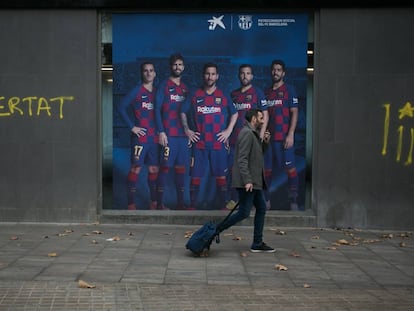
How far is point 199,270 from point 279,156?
3387 mm

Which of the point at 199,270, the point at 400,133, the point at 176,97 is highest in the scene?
the point at 176,97

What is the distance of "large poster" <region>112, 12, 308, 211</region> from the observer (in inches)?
373

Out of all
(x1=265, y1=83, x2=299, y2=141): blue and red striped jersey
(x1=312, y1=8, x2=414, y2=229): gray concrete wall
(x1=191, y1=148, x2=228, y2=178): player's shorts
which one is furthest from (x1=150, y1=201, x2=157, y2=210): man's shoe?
(x1=312, y1=8, x2=414, y2=229): gray concrete wall

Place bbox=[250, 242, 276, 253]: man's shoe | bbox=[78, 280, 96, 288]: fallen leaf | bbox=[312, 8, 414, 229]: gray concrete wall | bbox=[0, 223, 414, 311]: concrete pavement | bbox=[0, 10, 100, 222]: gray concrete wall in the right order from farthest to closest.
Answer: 1. bbox=[0, 10, 100, 222]: gray concrete wall
2. bbox=[312, 8, 414, 229]: gray concrete wall
3. bbox=[250, 242, 276, 253]: man's shoe
4. bbox=[78, 280, 96, 288]: fallen leaf
5. bbox=[0, 223, 414, 311]: concrete pavement

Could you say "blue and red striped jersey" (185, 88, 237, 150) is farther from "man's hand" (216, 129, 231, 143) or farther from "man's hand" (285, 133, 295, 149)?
"man's hand" (285, 133, 295, 149)

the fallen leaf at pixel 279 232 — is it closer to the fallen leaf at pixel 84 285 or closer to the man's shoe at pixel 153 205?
the man's shoe at pixel 153 205

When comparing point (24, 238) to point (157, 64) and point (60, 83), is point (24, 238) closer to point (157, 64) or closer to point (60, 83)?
point (60, 83)

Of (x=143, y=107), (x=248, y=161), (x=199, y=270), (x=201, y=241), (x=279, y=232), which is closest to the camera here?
(x=199, y=270)

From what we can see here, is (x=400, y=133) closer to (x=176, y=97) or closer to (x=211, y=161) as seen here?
(x=211, y=161)

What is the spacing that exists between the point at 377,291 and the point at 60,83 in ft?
20.1

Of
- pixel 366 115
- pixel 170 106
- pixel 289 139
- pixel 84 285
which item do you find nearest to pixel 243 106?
pixel 289 139

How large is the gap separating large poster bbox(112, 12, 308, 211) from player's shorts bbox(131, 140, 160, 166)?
2 centimetres

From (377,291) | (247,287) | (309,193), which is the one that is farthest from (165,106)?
(377,291)

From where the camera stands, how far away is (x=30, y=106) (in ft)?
31.3
